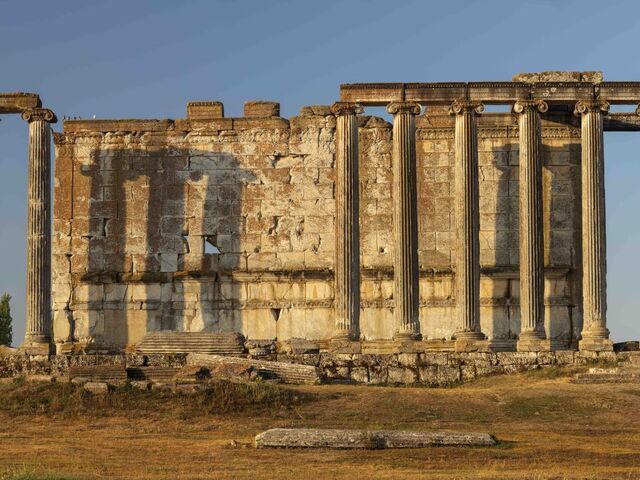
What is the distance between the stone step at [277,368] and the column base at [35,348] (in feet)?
17.4

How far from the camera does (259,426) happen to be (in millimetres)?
36469

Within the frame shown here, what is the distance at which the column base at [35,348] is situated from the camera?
4638 centimetres

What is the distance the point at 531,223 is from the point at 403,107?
16.3ft

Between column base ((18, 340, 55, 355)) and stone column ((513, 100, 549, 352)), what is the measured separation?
13.4 meters

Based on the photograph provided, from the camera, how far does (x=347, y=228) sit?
154 ft

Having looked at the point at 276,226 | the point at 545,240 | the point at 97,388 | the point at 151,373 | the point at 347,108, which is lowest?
the point at 97,388

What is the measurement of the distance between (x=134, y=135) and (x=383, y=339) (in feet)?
32.9

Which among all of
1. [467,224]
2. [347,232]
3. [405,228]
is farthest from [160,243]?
[467,224]

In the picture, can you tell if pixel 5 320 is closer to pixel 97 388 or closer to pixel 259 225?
pixel 259 225

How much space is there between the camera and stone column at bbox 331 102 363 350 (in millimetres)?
46812

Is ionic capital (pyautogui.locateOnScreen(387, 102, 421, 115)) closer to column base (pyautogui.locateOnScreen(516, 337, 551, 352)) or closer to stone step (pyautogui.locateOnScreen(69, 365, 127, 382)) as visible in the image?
column base (pyautogui.locateOnScreen(516, 337, 551, 352))

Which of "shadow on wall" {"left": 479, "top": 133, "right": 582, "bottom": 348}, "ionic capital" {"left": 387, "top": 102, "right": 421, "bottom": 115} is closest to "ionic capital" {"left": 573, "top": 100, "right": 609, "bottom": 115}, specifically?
"shadow on wall" {"left": 479, "top": 133, "right": 582, "bottom": 348}

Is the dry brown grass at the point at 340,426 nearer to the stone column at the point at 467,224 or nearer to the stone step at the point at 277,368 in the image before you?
the stone step at the point at 277,368

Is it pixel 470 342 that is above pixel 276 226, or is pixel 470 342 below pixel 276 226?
below
